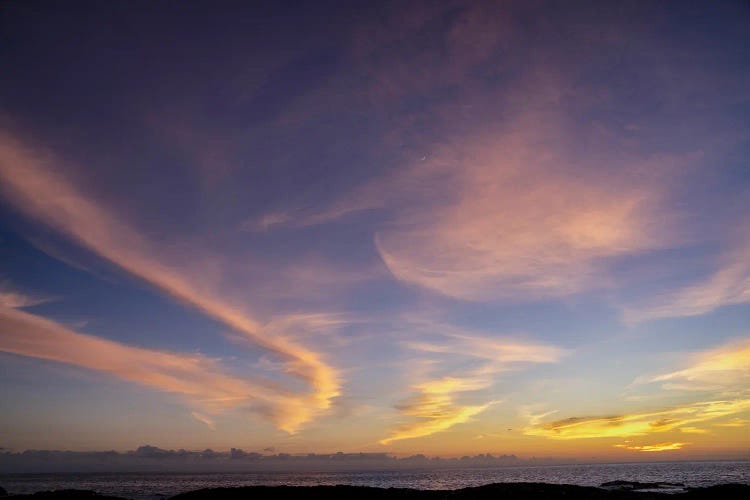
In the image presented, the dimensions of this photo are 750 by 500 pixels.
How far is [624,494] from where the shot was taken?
50094mm

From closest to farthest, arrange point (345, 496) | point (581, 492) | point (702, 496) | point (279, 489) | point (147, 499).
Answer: point (702, 496)
point (581, 492)
point (345, 496)
point (279, 489)
point (147, 499)

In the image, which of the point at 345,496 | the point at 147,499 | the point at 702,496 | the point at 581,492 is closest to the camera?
Result: the point at 702,496

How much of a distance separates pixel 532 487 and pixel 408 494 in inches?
669

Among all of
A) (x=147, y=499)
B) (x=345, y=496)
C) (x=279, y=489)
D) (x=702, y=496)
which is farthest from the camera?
(x=147, y=499)

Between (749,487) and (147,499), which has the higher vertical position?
(749,487)

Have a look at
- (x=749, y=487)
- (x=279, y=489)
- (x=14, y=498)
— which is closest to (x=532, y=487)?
(x=749, y=487)

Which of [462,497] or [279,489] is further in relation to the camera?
[279,489]

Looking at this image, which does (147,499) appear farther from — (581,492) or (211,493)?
(581,492)

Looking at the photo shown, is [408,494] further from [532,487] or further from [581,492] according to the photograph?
[581,492]

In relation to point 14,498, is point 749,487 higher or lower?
higher

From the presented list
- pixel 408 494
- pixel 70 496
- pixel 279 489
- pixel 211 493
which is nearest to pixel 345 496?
pixel 408 494

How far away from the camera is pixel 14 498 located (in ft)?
203

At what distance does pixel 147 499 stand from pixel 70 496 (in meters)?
21.0

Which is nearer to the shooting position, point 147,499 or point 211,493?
point 211,493
